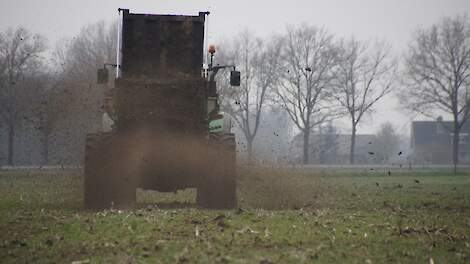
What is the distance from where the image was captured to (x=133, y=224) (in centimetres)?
1058

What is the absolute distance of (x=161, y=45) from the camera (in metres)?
15.0

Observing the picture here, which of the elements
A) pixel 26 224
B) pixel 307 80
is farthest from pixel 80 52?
pixel 26 224

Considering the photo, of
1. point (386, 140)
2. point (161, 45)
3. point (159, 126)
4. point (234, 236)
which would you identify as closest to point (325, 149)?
point (386, 140)

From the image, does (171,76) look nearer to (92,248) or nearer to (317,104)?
(92,248)

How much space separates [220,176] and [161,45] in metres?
3.30

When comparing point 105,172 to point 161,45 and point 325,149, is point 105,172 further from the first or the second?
point 325,149

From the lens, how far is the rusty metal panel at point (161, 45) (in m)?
14.9

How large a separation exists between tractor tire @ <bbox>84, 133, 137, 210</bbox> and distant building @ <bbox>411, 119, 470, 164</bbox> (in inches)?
3762

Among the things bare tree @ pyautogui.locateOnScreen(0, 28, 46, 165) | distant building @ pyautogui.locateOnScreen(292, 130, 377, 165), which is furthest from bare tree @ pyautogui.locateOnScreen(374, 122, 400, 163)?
bare tree @ pyautogui.locateOnScreen(0, 28, 46, 165)

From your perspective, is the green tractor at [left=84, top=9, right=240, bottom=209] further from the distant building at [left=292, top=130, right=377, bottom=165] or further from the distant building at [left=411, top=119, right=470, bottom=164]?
the distant building at [left=411, top=119, right=470, bottom=164]

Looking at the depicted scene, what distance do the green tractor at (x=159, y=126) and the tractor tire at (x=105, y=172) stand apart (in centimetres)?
2

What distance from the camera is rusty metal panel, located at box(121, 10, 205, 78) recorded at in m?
14.9

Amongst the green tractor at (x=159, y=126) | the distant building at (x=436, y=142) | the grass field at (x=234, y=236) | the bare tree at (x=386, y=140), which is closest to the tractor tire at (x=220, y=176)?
the green tractor at (x=159, y=126)

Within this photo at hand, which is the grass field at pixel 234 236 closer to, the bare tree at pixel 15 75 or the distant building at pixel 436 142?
the bare tree at pixel 15 75
